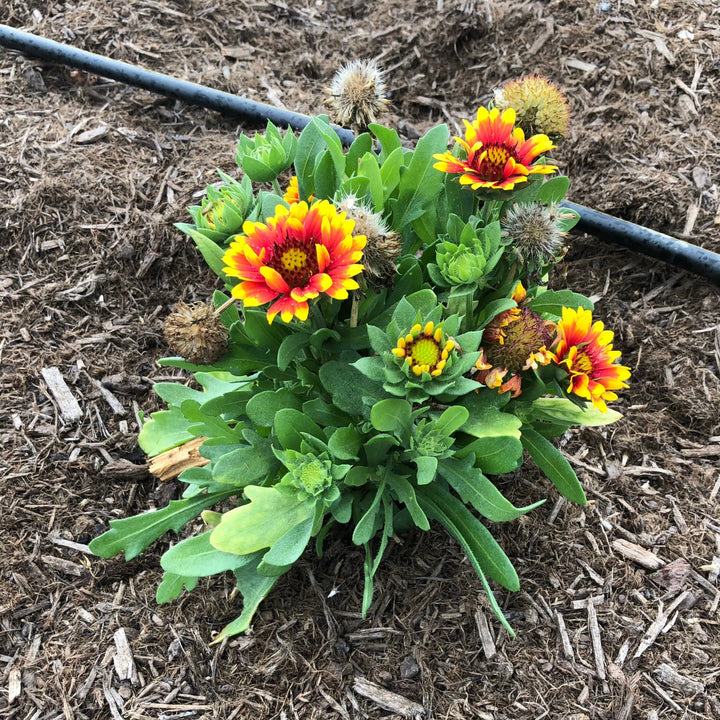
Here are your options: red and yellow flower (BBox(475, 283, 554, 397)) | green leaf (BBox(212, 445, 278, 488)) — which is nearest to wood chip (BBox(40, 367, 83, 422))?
green leaf (BBox(212, 445, 278, 488))

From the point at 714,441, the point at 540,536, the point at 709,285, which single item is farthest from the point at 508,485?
the point at 709,285

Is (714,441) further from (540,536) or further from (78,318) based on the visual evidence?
(78,318)

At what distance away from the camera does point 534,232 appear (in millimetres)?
1482

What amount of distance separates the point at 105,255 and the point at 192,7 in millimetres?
1672

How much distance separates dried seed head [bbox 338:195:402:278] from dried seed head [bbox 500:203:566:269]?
275mm

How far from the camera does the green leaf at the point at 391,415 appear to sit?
1.40m

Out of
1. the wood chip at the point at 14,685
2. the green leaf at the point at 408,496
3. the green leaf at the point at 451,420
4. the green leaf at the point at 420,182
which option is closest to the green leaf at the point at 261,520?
the green leaf at the point at 408,496

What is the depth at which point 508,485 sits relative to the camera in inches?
80.8

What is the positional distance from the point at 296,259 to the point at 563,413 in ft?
2.62

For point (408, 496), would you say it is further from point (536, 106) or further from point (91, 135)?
point (91, 135)

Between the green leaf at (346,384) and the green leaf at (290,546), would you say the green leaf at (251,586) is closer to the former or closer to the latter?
the green leaf at (290,546)

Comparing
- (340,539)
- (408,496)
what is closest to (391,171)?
(408,496)

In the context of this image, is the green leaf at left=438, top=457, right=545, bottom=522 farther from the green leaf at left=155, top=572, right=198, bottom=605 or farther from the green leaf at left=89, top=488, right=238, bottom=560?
the green leaf at left=155, top=572, right=198, bottom=605

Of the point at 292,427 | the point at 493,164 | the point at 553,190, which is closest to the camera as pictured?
the point at 493,164
